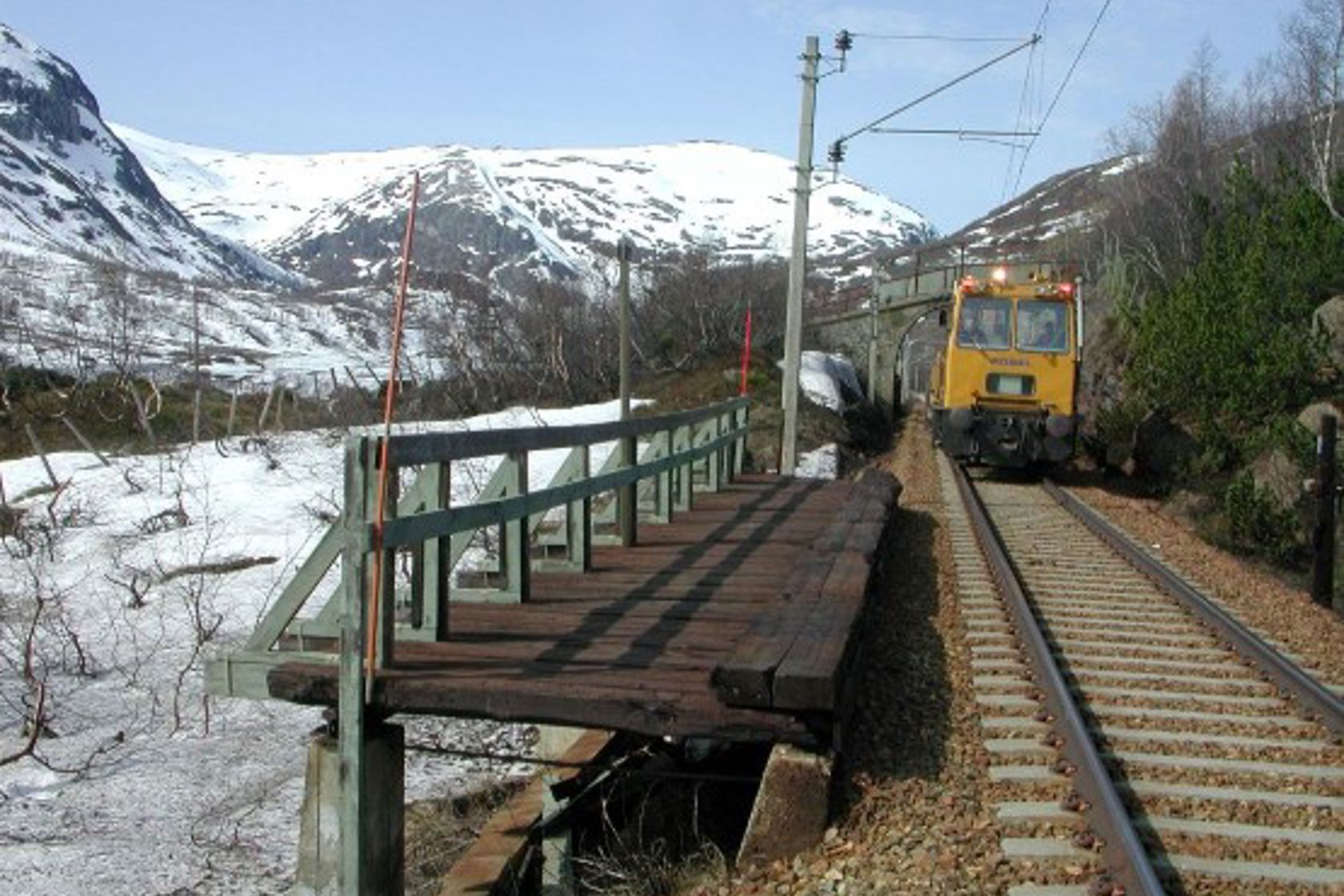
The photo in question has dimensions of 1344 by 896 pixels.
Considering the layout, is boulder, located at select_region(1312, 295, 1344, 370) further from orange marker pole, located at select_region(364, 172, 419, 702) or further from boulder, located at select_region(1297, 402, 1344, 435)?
orange marker pole, located at select_region(364, 172, 419, 702)

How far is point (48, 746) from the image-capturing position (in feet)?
36.6

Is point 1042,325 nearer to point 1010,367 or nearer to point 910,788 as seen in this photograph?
point 1010,367

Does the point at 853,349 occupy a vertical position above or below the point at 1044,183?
below

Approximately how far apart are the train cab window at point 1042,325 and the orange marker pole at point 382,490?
1699 cm

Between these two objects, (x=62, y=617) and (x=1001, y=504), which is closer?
(x=62, y=617)

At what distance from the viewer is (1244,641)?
9.26 metres

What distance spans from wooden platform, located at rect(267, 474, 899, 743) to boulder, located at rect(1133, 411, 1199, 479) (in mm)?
15576

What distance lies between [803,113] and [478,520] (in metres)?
15.7

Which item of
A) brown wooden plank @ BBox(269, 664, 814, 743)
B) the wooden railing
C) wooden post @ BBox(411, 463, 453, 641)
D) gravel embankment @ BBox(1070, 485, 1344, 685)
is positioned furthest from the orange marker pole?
gravel embankment @ BBox(1070, 485, 1344, 685)

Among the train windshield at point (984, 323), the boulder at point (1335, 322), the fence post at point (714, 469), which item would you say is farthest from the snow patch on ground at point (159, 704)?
the boulder at point (1335, 322)

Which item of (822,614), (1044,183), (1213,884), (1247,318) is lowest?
(1213,884)

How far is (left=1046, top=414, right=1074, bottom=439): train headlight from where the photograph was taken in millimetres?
21281

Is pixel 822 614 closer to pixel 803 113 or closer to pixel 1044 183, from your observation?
pixel 803 113

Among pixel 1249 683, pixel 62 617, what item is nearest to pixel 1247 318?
pixel 1249 683
